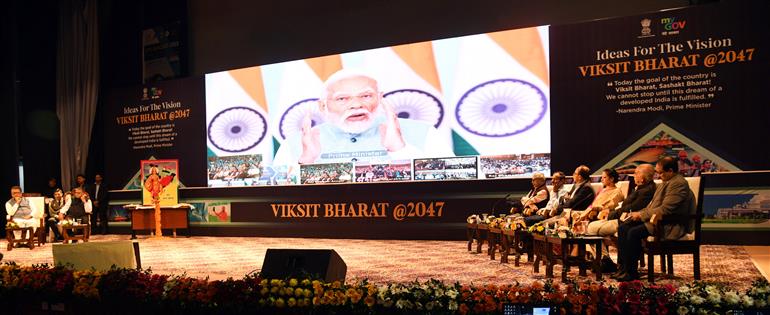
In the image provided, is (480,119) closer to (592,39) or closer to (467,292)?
(592,39)

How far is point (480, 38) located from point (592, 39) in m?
1.53

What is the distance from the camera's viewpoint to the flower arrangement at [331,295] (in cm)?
306

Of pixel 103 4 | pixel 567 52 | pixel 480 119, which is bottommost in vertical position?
pixel 480 119

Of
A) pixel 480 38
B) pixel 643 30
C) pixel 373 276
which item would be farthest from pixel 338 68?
pixel 373 276

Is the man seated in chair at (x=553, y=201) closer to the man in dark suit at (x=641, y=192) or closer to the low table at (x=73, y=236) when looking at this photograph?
the man in dark suit at (x=641, y=192)

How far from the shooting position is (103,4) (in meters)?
13.3

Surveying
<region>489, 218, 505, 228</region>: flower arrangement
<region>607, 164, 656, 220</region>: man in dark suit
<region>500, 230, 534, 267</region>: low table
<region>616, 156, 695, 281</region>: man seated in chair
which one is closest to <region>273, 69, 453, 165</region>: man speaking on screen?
<region>489, 218, 505, 228</region>: flower arrangement

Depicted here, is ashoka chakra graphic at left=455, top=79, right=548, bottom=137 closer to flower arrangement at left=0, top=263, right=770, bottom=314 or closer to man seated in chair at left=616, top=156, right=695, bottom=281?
man seated in chair at left=616, top=156, right=695, bottom=281

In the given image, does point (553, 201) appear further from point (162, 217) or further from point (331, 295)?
point (162, 217)

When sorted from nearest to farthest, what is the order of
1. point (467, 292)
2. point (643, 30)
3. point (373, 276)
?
1. point (467, 292)
2. point (373, 276)
3. point (643, 30)

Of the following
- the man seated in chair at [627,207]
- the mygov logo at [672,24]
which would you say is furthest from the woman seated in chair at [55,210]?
the mygov logo at [672,24]

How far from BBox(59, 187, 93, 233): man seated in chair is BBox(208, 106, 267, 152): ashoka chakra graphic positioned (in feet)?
7.70

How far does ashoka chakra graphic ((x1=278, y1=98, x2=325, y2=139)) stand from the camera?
1062 centimetres

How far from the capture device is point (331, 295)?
3.49 metres
